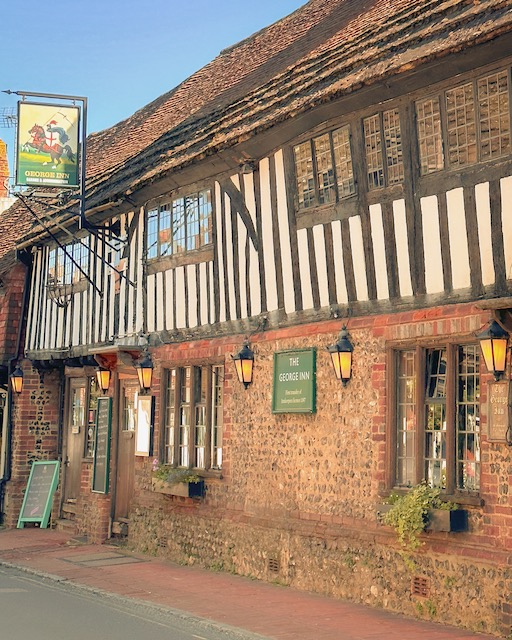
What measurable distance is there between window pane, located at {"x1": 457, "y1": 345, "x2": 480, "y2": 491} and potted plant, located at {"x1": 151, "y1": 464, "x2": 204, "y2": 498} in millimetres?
5353

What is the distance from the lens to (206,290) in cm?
1573

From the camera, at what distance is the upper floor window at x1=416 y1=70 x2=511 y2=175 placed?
34.3 ft

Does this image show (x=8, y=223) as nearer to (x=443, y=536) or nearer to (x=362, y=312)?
(x=362, y=312)

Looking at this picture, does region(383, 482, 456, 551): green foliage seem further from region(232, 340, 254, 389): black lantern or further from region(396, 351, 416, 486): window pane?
region(232, 340, 254, 389): black lantern

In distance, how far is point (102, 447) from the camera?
739 inches

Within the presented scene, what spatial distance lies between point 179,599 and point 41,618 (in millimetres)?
1939

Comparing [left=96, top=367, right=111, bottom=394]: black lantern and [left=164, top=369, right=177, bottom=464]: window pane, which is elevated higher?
[left=96, top=367, right=111, bottom=394]: black lantern

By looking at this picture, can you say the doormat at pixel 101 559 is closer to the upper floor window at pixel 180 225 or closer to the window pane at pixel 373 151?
the upper floor window at pixel 180 225

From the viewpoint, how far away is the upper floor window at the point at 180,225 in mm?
15852

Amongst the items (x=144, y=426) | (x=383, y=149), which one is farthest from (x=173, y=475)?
(x=383, y=149)

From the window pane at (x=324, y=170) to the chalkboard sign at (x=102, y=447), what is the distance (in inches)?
286

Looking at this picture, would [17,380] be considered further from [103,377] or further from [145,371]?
[145,371]

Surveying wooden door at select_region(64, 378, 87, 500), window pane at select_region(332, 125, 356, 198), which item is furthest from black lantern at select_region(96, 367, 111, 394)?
window pane at select_region(332, 125, 356, 198)

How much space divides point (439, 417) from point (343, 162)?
3307mm
